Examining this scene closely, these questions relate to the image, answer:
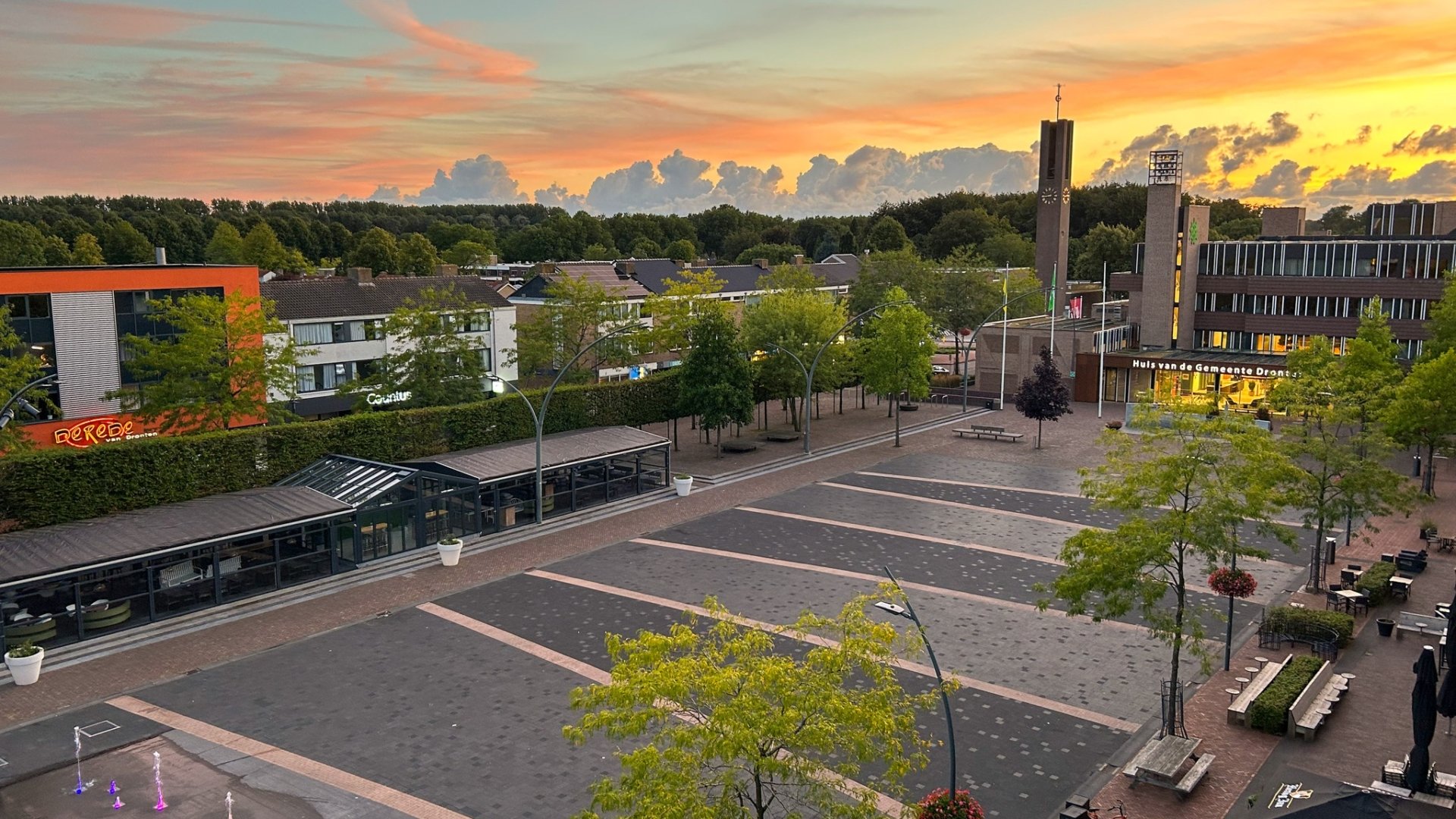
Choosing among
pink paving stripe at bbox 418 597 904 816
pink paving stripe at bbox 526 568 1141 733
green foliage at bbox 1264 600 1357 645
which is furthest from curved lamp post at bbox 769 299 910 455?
green foliage at bbox 1264 600 1357 645

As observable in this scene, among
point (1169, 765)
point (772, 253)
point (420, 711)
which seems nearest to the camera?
point (1169, 765)

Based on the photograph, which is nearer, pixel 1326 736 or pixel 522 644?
pixel 1326 736

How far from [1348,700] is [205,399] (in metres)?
37.1

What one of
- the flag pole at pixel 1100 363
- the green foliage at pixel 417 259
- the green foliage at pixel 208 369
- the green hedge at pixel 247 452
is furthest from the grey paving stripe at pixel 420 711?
the green foliage at pixel 417 259

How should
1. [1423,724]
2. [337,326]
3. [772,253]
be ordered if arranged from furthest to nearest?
[772,253]
[337,326]
[1423,724]

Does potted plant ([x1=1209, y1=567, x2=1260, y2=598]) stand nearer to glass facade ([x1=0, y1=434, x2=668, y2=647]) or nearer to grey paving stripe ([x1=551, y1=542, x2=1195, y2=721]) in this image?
grey paving stripe ([x1=551, y1=542, x2=1195, y2=721])

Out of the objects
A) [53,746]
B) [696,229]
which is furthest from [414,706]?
[696,229]

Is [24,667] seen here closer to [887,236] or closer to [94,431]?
[94,431]

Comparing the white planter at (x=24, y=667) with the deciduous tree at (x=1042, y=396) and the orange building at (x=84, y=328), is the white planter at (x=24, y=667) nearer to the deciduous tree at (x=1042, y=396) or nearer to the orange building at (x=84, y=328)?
the orange building at (x=84, y=328)

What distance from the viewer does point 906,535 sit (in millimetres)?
34938

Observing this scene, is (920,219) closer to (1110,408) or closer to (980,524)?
(1110,408)

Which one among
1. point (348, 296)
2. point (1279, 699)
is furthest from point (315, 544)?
point (348, 296)

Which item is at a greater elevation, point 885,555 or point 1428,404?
point 1428,404

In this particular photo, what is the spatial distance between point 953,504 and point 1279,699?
18.9 m
